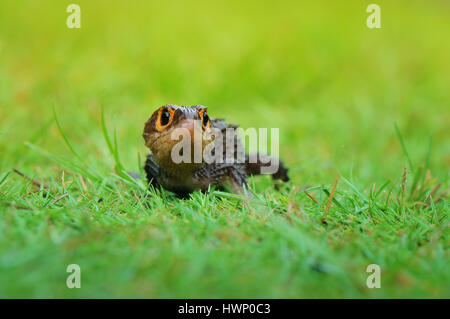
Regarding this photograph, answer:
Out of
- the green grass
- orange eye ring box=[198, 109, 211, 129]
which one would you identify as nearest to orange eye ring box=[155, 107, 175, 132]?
orange eye ring box=[198, 109, 211, 129]

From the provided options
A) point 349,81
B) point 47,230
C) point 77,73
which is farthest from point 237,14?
point 47,230

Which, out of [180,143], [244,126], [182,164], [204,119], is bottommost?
[244,126]

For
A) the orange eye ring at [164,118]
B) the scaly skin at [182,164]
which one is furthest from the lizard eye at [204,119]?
the orange eye ring at [164,118]

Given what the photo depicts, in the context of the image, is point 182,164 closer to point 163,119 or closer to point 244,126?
point 163,119

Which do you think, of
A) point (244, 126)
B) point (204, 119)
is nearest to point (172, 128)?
point (204, 119)

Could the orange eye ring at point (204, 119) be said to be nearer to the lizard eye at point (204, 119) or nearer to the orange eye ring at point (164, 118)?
the lizard eye at point (204, 119)

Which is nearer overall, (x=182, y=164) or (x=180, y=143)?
(x=180, y=143)
